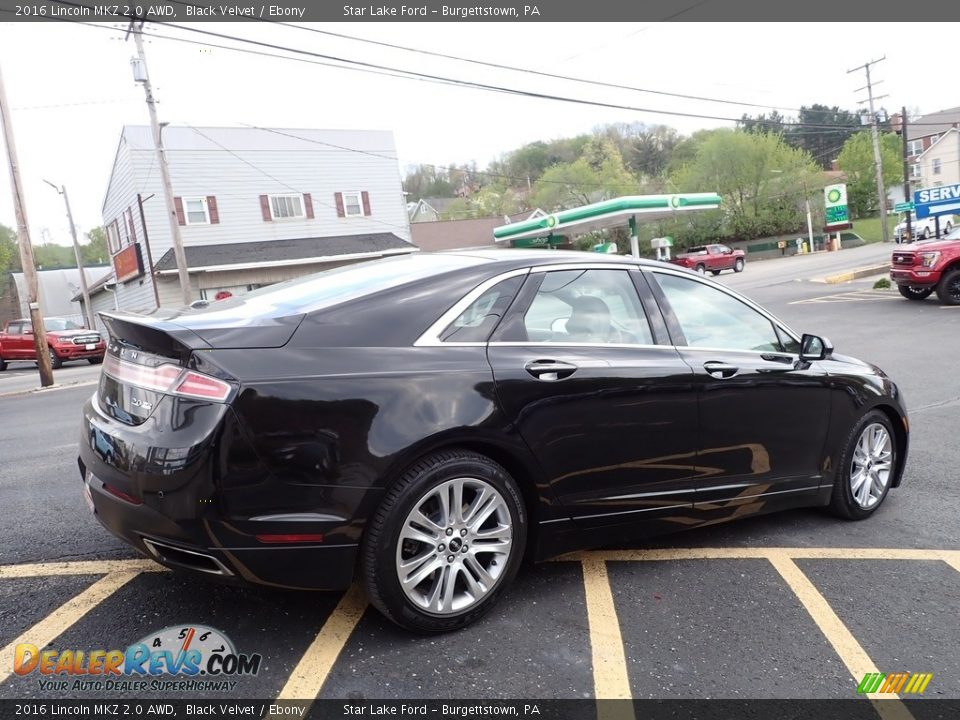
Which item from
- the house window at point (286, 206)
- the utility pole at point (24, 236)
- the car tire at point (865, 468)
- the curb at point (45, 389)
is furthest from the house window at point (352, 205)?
the car tire at point (865, 468)

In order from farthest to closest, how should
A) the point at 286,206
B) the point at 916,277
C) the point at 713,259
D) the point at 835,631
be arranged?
1. the point at 713,259
2. the point at 286,206
3. the point at 916,277
4. the point at 835,631

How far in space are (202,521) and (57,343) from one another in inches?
841

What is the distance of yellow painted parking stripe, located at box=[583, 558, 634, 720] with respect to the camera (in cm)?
245

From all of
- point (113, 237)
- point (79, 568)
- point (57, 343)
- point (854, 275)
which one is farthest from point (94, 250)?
point (79, 568)

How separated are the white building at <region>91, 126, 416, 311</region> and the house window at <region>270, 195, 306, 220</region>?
0.04 meters

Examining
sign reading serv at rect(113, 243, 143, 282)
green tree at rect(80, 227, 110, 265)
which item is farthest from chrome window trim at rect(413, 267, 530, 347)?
green tree at rect(80, 227, 110, 265)

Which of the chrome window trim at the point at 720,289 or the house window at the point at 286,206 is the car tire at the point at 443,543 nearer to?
the chrome window trim at the point at 720,289

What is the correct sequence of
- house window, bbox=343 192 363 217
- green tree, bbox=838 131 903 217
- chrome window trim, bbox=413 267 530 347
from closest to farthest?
1. chrome window trim, bbox=413 267 530 347
2. house window, bbox=343 192 363 217
3. green tree, bbox=838 131 903 217

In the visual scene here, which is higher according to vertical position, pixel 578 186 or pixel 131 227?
pixel 578 186

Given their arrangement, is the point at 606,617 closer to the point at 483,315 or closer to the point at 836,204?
the point at 483,315

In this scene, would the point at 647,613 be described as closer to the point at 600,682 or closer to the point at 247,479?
the point at 600,682

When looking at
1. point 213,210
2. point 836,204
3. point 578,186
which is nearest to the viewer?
point 213,210

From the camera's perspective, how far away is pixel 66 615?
3004 millimetres

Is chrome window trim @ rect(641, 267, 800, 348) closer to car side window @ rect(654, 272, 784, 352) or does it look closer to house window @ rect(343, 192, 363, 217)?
car side window @ rect(654, 272, 784, 352)
